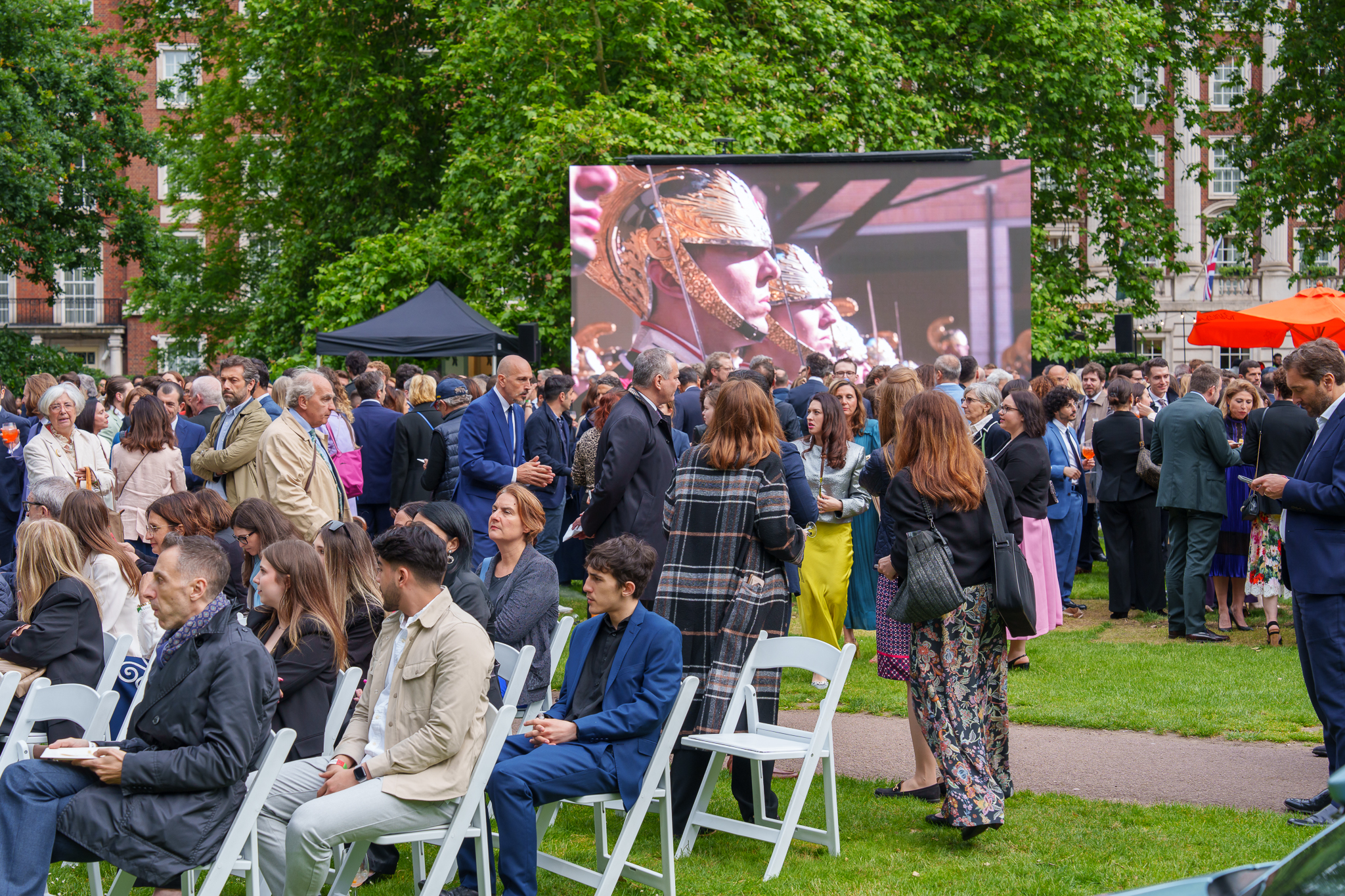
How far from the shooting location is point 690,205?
52.7 feet

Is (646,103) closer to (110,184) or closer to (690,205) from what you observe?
(690,205)

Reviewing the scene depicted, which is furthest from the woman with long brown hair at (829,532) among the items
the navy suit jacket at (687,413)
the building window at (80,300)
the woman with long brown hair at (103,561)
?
the building window at (80,300)

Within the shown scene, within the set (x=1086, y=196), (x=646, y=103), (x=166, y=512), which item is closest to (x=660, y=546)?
(x=166, y=512)

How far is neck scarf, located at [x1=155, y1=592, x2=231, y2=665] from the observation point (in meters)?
4.14

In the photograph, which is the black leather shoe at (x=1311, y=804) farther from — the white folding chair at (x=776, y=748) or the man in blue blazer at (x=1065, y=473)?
the man in blue blazer at (x=1065, y=473)

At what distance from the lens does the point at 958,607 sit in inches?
205

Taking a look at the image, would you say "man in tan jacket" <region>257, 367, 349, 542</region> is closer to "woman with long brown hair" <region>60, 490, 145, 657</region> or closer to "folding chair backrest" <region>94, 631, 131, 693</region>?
"woman with long brown hair" <region>60, 490, 145, 657</region>

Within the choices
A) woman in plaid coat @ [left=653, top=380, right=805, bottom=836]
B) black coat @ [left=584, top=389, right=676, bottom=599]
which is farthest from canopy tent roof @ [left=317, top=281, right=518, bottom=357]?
woman in plaid coat @ [left=653, top=380, right=805, bottom=836]

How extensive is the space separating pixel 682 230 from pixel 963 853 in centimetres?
1184

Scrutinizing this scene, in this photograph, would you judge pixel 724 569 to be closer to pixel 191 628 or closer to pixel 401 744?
pixel 401 744

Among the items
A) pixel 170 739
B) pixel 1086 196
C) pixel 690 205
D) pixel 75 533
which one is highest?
pixel 1086 196

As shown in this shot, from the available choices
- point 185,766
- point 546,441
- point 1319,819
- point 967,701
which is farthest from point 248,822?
point 546,441

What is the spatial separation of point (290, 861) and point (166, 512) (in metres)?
2.61

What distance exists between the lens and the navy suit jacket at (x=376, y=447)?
419 inches
